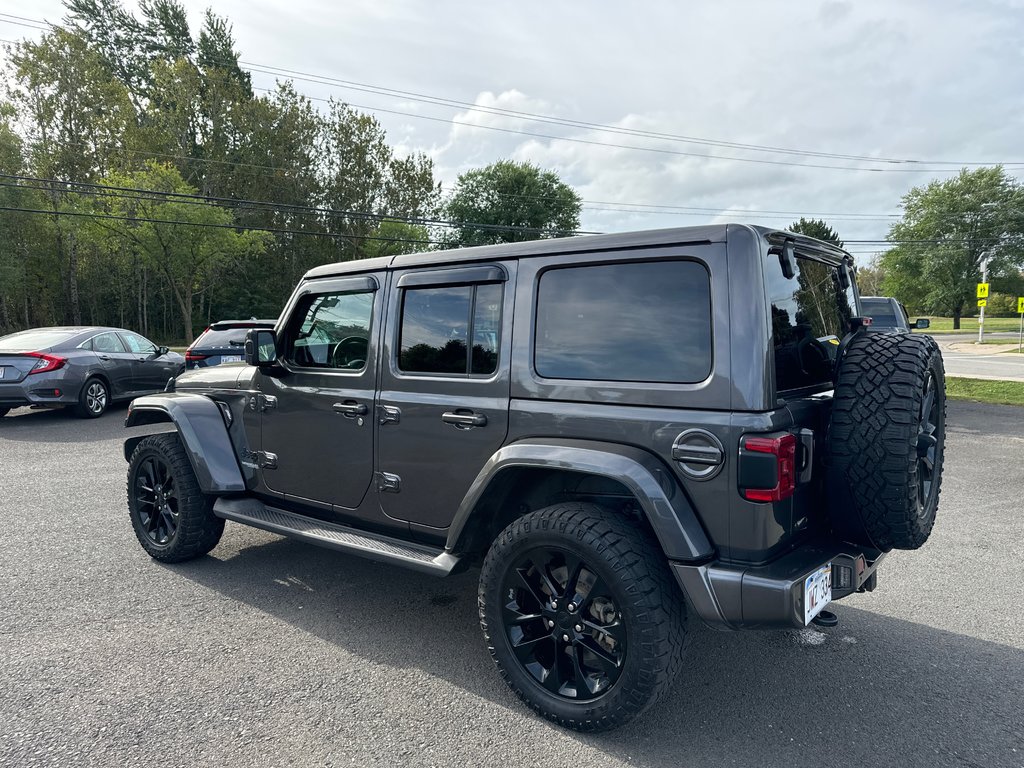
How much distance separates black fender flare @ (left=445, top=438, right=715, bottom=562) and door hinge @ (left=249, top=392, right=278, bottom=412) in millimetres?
1848

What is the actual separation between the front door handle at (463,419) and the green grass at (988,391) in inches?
479

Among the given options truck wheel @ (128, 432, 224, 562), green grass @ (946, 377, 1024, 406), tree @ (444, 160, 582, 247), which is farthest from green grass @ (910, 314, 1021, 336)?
truck wheel @ (128, 432, 224, 562)

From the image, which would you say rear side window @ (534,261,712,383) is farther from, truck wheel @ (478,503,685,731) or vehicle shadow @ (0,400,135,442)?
vehicle shadow @ (0,400,135,442)

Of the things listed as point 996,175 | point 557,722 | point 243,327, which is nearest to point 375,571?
point 557,722

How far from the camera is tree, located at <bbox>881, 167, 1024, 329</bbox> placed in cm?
5159

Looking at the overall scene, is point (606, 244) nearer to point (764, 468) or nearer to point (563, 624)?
point (764, 468)

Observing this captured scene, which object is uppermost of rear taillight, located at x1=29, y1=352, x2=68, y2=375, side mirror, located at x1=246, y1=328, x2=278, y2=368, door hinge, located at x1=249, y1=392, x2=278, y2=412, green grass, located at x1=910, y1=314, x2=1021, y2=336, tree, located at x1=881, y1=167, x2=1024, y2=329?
tree, located at x1=881, y1=167, x2=1024, y2=329

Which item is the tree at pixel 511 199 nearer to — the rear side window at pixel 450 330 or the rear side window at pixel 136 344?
the rear side window at pixel 136 344

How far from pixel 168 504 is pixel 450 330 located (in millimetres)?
2490

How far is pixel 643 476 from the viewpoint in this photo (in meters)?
2.31

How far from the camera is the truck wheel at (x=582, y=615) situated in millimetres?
2320

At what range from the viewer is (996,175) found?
53.3m

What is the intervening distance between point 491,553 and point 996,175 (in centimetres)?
6750

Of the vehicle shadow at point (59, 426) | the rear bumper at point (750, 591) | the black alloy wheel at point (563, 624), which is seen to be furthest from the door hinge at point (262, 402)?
the vehicle shadow at point (59, 426)
